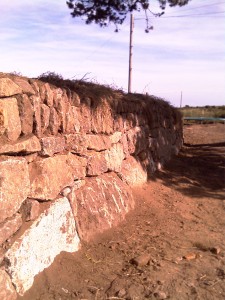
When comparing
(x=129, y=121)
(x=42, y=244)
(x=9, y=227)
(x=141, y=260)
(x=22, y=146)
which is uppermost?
(x=22, y=146)

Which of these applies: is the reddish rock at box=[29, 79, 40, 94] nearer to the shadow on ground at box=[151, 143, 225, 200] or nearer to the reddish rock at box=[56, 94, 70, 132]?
the reddish rock at box=[56, 94, 70, 132]

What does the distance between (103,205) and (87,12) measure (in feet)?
18.0

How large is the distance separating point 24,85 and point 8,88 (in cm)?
35

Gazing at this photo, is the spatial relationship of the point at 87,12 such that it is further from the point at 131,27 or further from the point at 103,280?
the point at 131,27

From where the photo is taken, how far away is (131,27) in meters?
18.2

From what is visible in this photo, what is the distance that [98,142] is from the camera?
550 cm

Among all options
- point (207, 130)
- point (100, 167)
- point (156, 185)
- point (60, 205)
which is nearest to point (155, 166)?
point (156, 185)

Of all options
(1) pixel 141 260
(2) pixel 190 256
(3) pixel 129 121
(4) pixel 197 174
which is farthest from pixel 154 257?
(4) pixel 197 174

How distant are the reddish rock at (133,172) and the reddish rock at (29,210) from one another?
2579 mm

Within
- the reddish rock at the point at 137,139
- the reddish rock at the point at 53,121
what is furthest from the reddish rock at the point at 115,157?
the reddish rock at the point at 53,121

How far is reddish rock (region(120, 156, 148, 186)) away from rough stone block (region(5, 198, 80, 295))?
209 cm

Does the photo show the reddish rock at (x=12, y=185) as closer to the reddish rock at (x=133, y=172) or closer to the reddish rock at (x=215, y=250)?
the reddish rock at (x=215, y=250)

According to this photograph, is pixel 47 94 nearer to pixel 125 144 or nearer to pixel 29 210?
pixel 29 210

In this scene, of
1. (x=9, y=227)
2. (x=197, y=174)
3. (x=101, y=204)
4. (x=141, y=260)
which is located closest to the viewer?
(x=9, y=227)
